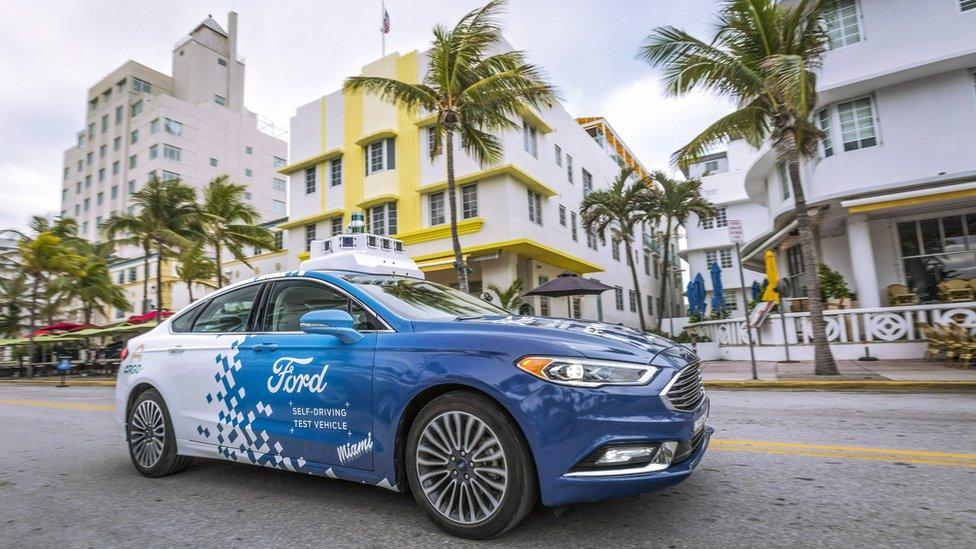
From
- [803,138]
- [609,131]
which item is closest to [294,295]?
[803,138]

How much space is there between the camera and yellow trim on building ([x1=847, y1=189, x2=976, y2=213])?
12.1 meters

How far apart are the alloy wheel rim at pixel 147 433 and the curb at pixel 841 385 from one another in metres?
8.89

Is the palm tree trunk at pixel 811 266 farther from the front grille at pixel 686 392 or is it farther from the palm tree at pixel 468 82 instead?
the front grille at pixel 686 392

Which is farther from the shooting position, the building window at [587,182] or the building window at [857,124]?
the building window at [587,182]

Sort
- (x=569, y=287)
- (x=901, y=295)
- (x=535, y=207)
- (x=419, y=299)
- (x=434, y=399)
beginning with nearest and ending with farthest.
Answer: (x=434, y=399) < (x=419, y=299) < (x=901, y=295) < (x=569, y=287) < (x=535, y=207)

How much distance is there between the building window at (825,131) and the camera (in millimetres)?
14656

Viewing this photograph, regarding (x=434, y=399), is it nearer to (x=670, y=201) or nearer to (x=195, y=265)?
(x=670, y=201)

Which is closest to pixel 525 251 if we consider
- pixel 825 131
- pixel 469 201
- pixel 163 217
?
pixel 469 201

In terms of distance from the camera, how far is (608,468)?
97.3 inches

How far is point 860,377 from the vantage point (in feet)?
30.5

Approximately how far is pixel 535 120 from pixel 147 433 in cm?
1982

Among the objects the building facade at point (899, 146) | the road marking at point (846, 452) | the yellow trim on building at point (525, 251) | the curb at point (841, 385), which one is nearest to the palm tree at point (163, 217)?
the yellow trim on building at point (525, 251)

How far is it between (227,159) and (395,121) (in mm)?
39099

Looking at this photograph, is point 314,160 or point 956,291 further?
point 314,160
